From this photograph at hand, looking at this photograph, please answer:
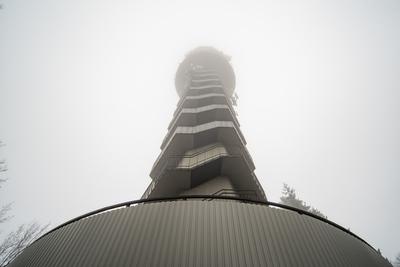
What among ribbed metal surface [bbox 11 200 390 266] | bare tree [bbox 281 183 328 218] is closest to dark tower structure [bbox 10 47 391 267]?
ribbed metal surface [bbox 11 200 390 266]

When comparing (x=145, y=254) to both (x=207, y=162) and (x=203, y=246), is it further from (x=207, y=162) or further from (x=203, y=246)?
(x=207, y=162)

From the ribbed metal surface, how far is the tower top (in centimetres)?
3220

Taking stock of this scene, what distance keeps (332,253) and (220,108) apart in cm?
1376

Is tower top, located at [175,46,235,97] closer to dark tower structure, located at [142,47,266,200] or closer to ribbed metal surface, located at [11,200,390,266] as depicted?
dark tower structure, located at [142,47,266,200]

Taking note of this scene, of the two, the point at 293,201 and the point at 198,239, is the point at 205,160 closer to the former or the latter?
the point at 198,239

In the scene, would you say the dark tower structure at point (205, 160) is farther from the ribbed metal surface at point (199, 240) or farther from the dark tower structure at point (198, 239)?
the ribbed metal surface at point (199, 240)

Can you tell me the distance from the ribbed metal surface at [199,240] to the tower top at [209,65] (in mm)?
32201

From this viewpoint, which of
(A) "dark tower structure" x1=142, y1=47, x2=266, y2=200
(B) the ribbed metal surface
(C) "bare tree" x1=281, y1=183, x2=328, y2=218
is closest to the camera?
(B) the ribbed metal surface

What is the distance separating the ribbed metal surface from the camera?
5.12m

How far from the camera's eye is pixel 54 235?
23.7 ft

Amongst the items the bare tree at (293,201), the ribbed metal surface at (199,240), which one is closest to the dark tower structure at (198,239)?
the ribbed metal surface at (199,240)

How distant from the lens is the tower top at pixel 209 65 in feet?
Result: 124

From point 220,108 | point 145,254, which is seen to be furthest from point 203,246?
point 220,108

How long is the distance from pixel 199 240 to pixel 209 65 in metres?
36.4
